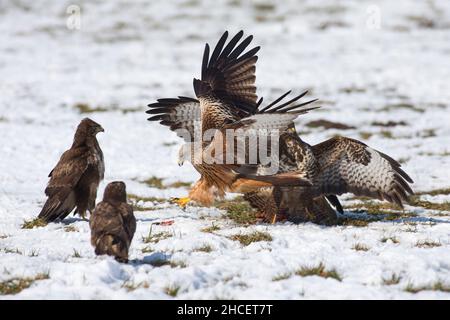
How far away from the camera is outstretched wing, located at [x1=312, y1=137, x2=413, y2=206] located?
9.70 metres

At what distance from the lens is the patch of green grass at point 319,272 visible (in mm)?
6909

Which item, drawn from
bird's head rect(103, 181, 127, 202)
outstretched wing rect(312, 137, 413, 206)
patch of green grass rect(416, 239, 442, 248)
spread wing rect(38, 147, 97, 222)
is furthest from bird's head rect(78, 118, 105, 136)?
patch of green grass rect(416, 239, 442, 248)

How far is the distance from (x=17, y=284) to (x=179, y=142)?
11161 mm

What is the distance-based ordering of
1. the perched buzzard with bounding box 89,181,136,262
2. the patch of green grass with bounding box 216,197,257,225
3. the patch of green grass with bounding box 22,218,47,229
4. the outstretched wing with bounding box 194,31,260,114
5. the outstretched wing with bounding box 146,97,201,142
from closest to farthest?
the perched buzzard with bounding box 89,181,136,262 < the patch of green grass with bounding box 22,218,47,229 < the patch of green grass with bounding box 216,197,257,225 < the outstretched wing with bounding box 146,97,201,142 < the outstretched wing with bounding box 194,31,260,114

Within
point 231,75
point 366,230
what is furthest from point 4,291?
point 231,75

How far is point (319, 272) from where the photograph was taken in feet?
23.0

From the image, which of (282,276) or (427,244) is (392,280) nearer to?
(282,276)

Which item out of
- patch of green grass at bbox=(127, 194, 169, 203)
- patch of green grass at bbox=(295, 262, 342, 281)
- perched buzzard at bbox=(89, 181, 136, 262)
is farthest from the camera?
patch of green grass at bbox=(127, 194, 169, 203)

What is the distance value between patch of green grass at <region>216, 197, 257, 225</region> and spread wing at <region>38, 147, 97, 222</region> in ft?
7.25

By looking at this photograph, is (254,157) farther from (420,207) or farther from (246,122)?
(420,207)

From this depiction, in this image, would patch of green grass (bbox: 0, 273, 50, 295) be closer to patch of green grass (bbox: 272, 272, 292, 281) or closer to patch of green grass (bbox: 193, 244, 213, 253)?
patch of green grass (bbox: 193, 244, 213, 253)

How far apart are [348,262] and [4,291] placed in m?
3.52

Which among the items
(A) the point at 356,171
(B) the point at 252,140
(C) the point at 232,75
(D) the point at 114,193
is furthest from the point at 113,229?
(C) the point at 232,75

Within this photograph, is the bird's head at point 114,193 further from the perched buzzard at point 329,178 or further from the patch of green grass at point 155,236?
the perched buzzard at point 329,178
